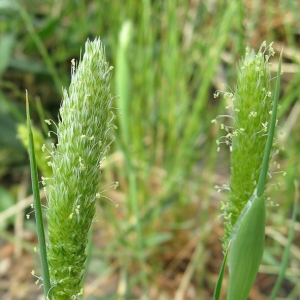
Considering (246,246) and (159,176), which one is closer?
(246,246)

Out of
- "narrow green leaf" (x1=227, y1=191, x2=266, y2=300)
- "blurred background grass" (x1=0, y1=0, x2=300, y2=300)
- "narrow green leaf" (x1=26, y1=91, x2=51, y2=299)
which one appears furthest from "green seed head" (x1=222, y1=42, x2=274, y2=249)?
"blurred background grass" (x1=0, y1=0, x2=300, y2=300)

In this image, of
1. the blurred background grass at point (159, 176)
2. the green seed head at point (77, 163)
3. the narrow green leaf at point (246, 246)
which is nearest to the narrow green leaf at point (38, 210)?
the green seed head at point (77, 163)

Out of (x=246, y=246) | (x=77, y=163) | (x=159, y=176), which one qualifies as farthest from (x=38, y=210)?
(x=159, y=176)

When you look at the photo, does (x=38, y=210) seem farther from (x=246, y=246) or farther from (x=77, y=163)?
(x=246, y=246)

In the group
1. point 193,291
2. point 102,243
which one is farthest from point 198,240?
point 102,243

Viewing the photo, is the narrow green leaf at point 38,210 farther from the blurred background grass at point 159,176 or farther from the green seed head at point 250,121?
the blurred background grass at point 159,176

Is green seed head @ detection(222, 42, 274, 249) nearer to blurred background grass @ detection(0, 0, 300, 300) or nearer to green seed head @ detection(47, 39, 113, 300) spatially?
green seed head @ detection(47, 39, 113, 300)
